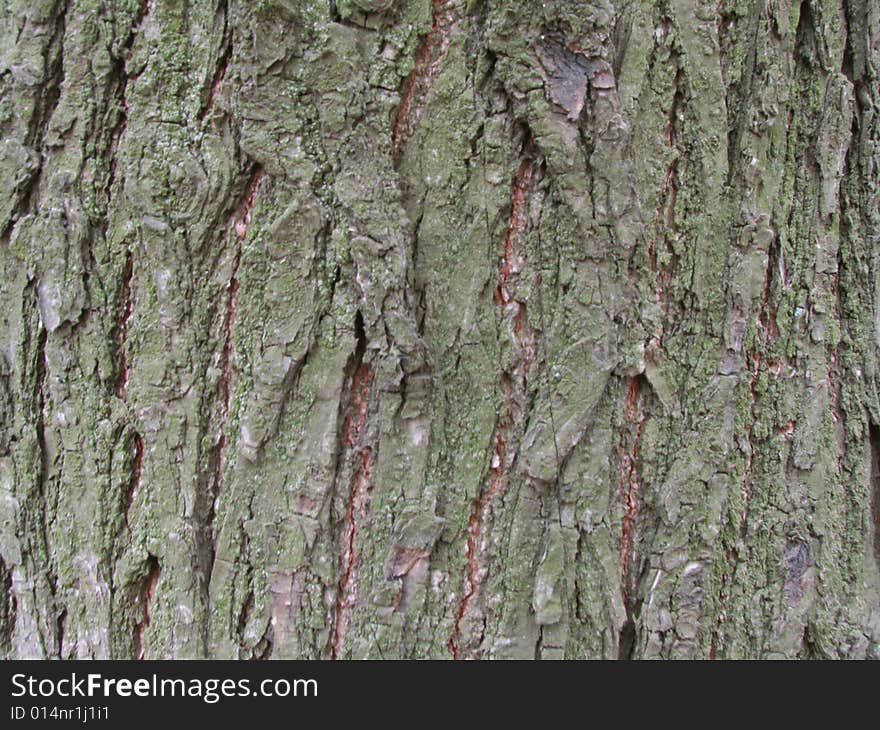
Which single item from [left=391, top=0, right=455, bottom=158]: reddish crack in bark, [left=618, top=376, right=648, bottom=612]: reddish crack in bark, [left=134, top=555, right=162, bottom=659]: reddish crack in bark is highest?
[left=391, top=0, right=455, bottom=158]: reddish crack in bark

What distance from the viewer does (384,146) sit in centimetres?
108

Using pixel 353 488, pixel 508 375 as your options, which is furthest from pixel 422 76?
Answer: pixel 353 488

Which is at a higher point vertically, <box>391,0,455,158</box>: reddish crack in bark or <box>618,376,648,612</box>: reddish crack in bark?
<box>391,0,455,158</box>: reddish crack in bark

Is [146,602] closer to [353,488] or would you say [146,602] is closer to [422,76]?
[353,488]

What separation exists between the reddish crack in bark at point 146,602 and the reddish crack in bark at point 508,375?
0.50 m

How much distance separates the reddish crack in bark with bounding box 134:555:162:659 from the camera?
115 cm

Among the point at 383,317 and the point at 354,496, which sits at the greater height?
the point at 383,317

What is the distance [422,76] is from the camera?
1.09 m

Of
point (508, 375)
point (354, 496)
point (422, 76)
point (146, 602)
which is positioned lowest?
point (146, 602)

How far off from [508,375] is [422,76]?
1.62 feet

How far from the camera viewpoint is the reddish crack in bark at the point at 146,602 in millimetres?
1150

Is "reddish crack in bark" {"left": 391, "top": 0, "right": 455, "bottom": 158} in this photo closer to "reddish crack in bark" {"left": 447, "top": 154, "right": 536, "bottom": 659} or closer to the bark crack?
"reddish crack in bark" {"left": 447, "top": 154, "right": 536, "bottom": 659}

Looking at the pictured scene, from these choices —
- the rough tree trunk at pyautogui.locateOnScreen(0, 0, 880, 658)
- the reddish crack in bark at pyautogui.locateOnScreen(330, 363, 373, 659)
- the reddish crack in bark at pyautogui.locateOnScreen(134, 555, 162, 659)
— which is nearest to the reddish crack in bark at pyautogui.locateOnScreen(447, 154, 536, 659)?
the rough tree trunk at pyautogui.locateOnScreen(0, 0, 880, 658)
